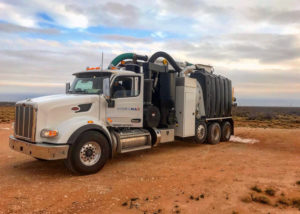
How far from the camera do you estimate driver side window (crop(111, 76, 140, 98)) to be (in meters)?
7.95

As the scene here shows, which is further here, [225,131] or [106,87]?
[225,131]

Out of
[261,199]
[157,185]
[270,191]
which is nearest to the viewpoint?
[261,199]

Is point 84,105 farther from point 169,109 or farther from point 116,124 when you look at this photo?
point 169,109

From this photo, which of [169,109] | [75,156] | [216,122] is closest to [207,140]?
[216,122]

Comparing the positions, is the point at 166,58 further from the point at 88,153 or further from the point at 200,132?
the point at 88,153

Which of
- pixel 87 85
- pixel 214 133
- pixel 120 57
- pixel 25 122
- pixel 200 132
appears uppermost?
pixel 120 57

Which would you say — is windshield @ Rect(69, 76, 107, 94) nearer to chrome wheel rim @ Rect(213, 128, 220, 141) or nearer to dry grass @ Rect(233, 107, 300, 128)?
chrome wheel rim @ Rect(213, 128, 220, 141)

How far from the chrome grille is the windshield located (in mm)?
1638

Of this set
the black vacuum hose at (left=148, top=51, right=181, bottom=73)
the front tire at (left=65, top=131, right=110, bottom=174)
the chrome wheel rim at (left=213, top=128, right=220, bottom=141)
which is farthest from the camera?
the chrome wheel rim at (left=213, top=128, right=220, bottom=141)

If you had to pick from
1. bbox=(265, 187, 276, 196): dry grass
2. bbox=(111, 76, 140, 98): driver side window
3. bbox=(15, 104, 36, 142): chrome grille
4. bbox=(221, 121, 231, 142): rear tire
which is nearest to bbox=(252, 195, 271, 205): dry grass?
bbox=(265, 187, 276, 196): dry grass

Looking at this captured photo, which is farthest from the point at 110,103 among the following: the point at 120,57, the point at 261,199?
the point at 261,199

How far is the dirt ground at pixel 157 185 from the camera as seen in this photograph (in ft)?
16.2

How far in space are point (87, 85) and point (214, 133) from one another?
6.92m

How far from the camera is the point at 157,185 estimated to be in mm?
6102
